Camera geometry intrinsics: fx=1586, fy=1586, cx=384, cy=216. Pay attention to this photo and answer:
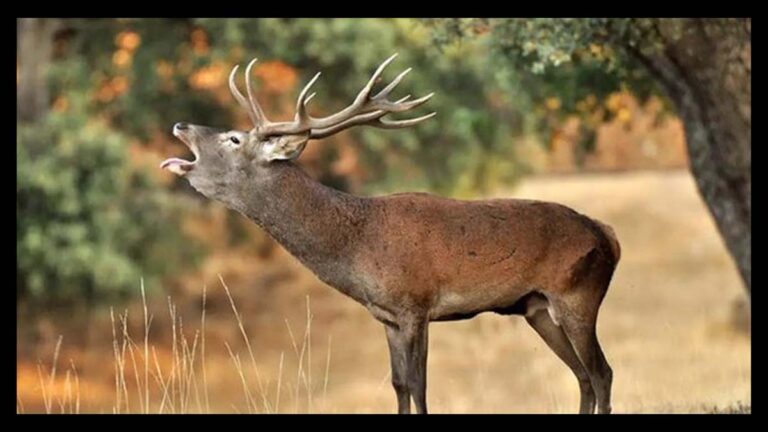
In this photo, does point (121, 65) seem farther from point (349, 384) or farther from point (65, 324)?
point (349, 384)

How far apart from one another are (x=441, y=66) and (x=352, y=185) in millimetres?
3407

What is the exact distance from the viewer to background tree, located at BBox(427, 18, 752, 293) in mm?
11727

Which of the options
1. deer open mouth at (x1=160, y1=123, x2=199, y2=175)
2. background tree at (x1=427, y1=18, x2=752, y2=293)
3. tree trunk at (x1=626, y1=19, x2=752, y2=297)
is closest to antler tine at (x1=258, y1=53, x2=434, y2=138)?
deer open mouth at (x1=160, y1=123, x2=199, y2=175)

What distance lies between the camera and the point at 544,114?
1791cm

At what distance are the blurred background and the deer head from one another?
6.67 metres

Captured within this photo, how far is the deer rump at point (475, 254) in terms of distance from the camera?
8477mm

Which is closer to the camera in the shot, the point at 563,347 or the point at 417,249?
the point at 417,249

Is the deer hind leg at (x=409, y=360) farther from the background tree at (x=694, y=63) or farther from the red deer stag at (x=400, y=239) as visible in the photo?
the background tree at (x=694, y=63)

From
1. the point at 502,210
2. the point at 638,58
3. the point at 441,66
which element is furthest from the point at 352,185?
the point at 502,210

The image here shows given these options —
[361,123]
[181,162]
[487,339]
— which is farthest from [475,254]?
[487,339]

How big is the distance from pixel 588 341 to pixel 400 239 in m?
1.21

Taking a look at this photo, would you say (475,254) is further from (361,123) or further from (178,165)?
(178,165)

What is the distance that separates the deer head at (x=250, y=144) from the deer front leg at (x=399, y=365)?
110 centimetres

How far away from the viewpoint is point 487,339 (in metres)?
26.1
